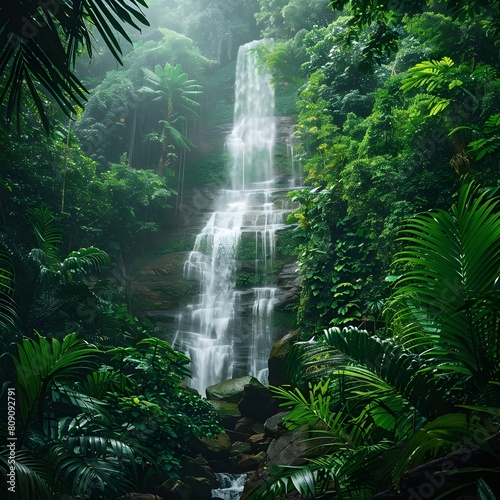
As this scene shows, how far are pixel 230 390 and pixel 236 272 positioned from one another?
506 cm

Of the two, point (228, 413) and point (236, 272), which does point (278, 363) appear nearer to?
point (228, 413)

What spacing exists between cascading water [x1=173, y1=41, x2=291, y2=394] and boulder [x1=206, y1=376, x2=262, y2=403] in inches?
54.2

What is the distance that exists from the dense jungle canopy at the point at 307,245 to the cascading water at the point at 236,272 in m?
1.05

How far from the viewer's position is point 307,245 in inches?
439

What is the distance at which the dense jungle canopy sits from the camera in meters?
2.43

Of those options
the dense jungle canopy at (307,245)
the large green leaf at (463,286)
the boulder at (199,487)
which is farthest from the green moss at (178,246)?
the large green leaf at (463,286)

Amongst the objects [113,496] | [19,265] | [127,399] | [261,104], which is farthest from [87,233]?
[261,104]

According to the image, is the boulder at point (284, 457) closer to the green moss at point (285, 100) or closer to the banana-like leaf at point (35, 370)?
the banana-like leaf at point (35, 370)

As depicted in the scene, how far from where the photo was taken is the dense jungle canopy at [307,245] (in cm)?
243

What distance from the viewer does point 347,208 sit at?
33.8 feet

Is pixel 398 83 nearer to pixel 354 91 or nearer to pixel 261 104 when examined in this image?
pixel 354 91

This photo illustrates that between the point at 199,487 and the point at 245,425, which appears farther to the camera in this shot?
the point at 245,425

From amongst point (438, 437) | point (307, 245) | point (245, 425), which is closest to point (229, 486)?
point (245, 425)

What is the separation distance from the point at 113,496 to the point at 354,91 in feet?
36.4
